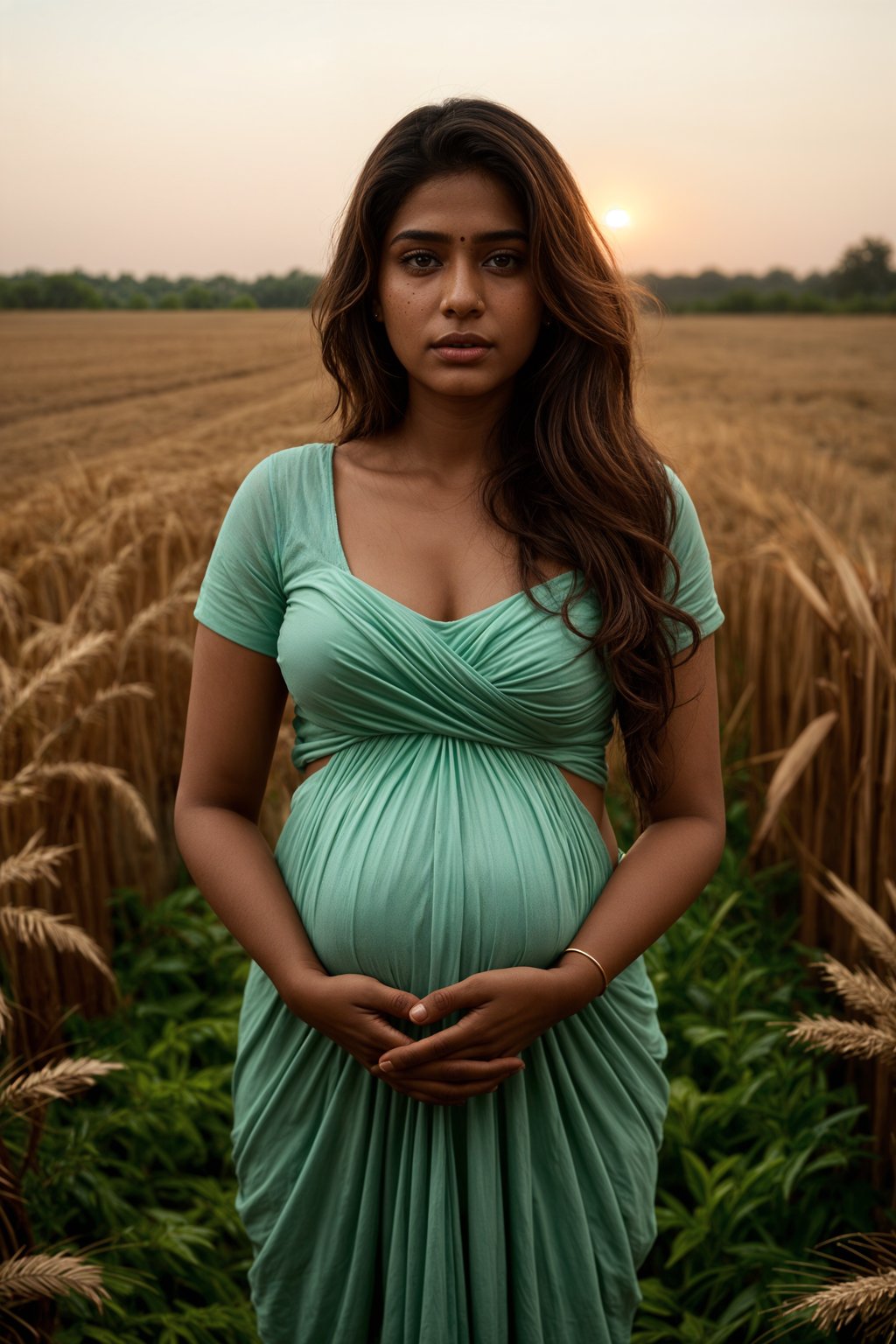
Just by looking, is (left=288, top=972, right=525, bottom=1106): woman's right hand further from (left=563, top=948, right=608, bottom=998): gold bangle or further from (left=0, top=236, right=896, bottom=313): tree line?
(left=0, top=236, right=896, bottom=313): tree line


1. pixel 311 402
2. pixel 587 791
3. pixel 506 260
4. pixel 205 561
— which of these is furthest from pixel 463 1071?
pixel 311 402

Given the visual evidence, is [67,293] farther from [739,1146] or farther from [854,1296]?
[854,1296]

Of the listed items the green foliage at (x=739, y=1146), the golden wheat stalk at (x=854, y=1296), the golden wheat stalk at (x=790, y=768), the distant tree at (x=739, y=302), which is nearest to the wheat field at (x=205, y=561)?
the golden wheat stalk at (x=790, y=768)

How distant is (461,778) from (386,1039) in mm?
249

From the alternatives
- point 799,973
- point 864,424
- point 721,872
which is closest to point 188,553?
point 721,872

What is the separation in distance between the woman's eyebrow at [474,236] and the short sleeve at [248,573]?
0.88ft

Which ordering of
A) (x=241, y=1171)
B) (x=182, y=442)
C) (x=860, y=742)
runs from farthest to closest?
1. (x=182, y=442)
2. (x=860, y=742)
3. (x=241, y=1171)

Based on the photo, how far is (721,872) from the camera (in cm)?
267

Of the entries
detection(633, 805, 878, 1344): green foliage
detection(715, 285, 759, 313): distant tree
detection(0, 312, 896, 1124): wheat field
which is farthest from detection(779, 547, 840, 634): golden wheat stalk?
detection(715, 285, 759, 313): distant tree

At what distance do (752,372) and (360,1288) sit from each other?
169 inches

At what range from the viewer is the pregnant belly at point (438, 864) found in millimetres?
1022

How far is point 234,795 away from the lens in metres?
1.19

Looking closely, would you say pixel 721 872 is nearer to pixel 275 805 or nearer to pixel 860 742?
pixel 860 742

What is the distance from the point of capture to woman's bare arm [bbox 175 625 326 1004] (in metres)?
1.10
